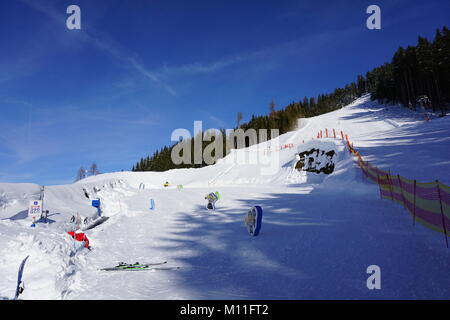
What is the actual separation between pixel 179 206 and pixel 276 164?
2199 centimetres

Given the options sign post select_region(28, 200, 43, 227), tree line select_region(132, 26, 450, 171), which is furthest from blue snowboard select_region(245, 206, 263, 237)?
tree line select_region(132, 26, 450, 171)

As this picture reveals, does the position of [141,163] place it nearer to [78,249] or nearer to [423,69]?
[423,69]

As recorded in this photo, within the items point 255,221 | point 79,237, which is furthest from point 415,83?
point 79,237

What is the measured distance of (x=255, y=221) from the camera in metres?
10.0

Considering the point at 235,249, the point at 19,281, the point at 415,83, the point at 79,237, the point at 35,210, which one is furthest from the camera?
the point at 415,83

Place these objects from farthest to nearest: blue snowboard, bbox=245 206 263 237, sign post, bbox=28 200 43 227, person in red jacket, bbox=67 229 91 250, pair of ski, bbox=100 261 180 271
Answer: sign post, bbox=28 200 43 227, blue snowboard, bbox=245 206 263 237, person in red jacket, bbox=67 229 91 250, pair of ski, bbox=100 261 180 271

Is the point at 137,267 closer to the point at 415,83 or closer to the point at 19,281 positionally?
the point at 19,281

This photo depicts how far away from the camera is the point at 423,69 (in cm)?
5203

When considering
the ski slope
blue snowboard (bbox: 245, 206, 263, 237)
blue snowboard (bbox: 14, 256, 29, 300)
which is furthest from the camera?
blue snowboard (bbox: 245, 206, 263, 237)

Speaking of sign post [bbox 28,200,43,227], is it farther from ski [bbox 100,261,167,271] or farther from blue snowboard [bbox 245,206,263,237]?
blue snowboard [bbox 245,206,263,237]

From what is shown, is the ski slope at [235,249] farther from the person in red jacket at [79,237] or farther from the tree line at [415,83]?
the tree line at [415,83]

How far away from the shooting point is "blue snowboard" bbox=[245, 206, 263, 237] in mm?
9859

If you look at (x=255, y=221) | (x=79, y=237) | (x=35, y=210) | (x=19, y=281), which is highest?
(x=35, y=210)

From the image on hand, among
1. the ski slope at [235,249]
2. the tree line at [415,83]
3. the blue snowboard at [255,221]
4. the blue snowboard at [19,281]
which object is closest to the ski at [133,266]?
the ski slope at [235,249]
